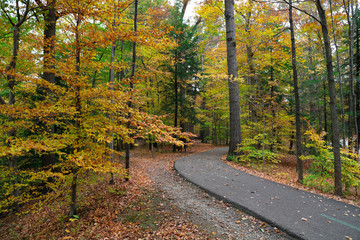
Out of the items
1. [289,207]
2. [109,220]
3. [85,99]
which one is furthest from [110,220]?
Result: [289,207]

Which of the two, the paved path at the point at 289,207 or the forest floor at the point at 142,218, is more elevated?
the paved path at the point at 289,207

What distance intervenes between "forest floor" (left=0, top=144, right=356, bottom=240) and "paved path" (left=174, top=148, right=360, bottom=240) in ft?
0.93

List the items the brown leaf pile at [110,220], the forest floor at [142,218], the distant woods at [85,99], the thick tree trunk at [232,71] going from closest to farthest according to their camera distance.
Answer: the forest floor at [142,218] < the brown leaf pile at [110,220] < the distant woods at [85,99] < the thick tree trunk at [232,71]

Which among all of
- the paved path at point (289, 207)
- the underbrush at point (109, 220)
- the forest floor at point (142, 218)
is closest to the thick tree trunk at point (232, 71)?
the paved path at point (289, 207)

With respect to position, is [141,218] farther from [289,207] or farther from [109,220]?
[289,207]

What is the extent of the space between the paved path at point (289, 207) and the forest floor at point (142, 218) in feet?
0.93

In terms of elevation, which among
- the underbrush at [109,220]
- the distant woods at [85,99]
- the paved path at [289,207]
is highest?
the distant woods at [85,99]

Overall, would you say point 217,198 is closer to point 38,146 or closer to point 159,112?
point 38,146

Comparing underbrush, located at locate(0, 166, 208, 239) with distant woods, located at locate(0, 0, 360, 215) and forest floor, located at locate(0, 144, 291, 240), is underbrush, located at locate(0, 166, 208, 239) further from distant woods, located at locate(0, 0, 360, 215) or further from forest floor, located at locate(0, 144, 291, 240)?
distant woods, located at locate(0, 0, 360, 215)

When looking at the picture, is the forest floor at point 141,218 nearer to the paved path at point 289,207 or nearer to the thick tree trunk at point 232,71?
the paved path at point 289,207

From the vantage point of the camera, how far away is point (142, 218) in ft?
14.0

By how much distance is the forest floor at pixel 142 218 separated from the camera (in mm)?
3611

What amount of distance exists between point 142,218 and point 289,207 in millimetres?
3735

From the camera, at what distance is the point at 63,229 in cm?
421
